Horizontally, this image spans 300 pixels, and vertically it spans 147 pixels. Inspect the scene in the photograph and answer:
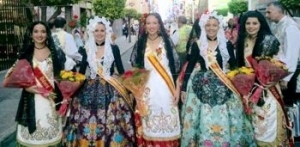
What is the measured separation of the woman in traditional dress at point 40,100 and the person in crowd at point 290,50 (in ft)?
9.73

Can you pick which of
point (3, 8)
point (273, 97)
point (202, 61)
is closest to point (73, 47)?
point (202, 61)

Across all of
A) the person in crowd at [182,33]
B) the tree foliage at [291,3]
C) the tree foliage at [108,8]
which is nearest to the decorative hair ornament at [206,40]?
the person in crowd at [182,33]

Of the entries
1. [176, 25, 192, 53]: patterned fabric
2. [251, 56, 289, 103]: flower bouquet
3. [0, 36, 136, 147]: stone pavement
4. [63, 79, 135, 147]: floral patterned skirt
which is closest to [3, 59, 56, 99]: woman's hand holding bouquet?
[63, 79, 135, 147]: floral patterned skirt

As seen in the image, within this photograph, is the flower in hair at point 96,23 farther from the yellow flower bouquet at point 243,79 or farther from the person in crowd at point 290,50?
the person in crowd at point 290,50

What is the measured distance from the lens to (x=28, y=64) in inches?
216

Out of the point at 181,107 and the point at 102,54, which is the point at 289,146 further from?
the point at 102,54

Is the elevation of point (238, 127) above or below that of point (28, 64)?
below

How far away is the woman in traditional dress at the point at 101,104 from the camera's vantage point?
564 centimetres

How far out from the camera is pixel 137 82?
18.7 ft

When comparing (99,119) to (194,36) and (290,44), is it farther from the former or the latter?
(290,44)

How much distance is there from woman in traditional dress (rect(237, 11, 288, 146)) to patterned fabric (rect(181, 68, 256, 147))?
0.16 meters

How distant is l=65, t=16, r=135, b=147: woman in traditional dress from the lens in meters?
5.64

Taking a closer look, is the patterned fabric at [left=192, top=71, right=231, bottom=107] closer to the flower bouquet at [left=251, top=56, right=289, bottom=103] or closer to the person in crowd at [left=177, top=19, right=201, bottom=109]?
the person in crowd at [left=177, top=19, right=201, bottom=109]

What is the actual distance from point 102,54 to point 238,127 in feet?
6.05
